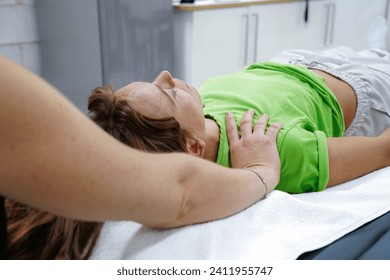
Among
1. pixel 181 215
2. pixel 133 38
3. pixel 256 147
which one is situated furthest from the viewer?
pixel 133 38

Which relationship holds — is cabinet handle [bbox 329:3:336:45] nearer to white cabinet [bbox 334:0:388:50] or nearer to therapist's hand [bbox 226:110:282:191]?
white cabinet [bbox 334:0:388:50]

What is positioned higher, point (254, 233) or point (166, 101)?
point (166, 101)

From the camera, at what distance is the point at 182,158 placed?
29.5 inches

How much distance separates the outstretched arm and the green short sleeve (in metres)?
0.05

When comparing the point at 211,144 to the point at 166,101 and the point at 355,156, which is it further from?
the point at 355,156

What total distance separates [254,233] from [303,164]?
12.2 inches

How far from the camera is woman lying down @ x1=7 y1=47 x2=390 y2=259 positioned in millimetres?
837

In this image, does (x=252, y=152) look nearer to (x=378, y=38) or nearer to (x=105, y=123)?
(x=105, y=123)

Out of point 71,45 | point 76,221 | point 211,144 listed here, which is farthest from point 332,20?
point 76,221

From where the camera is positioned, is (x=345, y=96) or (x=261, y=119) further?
(x=345, y=96)

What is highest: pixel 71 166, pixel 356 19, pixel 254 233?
pixel 71 166

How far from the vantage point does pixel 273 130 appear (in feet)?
3.77

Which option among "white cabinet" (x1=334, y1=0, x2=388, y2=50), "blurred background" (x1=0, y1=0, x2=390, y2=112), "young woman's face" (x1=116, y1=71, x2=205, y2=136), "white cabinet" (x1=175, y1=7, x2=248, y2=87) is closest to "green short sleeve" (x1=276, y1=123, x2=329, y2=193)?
"young woman's face" (x1=116, y1=71, x2=205, y2=136)

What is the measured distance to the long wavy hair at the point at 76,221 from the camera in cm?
80
